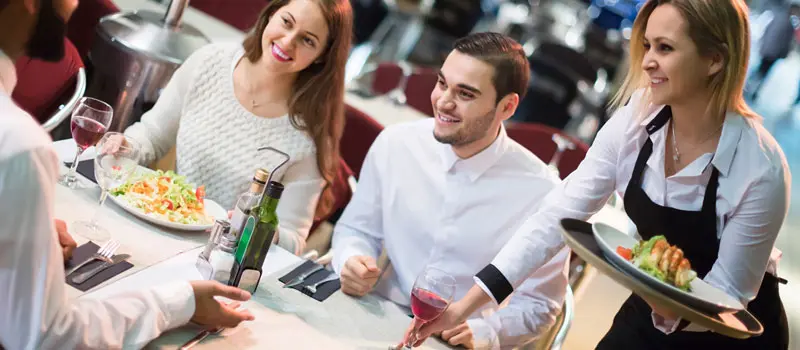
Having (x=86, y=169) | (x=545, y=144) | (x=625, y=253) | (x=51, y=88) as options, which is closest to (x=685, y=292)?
(x=625, y=253)

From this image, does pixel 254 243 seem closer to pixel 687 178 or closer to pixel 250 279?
pixel 250 279

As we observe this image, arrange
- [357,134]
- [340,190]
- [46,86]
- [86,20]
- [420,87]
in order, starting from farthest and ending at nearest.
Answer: [420,87], [86,20], [357,134], [340,190], [46,86]

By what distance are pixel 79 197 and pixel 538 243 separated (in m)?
1.09

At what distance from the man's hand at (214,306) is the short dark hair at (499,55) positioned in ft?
3.46

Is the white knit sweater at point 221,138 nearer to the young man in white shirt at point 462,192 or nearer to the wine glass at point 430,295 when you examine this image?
the young man in white shirt at point 462,192

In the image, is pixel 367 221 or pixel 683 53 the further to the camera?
pixel 367 221

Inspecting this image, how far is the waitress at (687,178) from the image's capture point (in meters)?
1.55

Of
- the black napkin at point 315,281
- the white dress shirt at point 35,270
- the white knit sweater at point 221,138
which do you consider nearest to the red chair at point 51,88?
the white knit sweater at point 221,138

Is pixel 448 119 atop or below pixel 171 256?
atop

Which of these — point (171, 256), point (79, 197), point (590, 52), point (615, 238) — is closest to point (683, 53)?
point (615, 238)

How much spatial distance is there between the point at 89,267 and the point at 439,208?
3.63ft

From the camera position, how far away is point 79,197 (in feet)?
6.03

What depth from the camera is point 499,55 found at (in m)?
2.23

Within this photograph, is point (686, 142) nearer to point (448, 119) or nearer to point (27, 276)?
point (448, 119)
